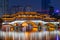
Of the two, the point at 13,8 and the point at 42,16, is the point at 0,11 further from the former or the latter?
the point at 42,16

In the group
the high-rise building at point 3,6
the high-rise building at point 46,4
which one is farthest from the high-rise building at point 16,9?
the high-rise building at point 46,4

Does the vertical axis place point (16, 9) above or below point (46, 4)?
below

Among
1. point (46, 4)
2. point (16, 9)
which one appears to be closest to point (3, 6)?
point (16, 9)

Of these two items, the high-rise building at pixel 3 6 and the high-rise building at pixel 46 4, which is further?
the high-rise building at pixel 46 4

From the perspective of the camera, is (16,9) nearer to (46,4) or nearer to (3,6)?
(3,6)

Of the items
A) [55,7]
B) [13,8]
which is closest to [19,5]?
[13,8]

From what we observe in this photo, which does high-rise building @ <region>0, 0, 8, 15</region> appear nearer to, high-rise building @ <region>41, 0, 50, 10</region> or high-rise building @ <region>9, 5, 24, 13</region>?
high-rise building @ <region>9, 5, 24, 13</region>

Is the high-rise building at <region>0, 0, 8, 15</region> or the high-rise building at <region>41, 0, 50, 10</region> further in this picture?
the high-rise building at <region>41, 0, 50, 10</region>

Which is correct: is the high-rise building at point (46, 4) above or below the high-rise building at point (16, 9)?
above

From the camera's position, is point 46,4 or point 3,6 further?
point 46,4

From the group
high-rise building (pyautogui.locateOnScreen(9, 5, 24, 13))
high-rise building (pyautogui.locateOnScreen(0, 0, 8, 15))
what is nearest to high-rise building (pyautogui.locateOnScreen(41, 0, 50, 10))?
high-rise building (pyautogui.locateOnScreen(9, 5, 24, 13))

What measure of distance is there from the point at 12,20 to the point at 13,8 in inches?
13.3

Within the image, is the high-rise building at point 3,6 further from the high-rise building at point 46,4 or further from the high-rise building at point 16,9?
the high-rise building at point 46,4

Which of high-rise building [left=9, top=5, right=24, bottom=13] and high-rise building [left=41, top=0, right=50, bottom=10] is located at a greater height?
high-rise building [left=41, top=0, right=50, bottom=10]
